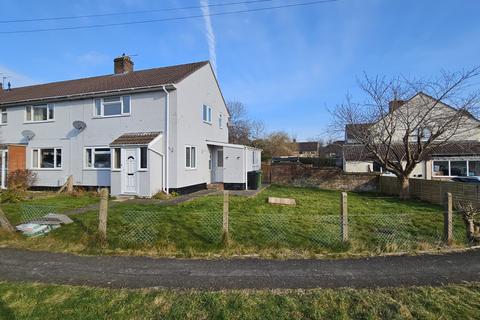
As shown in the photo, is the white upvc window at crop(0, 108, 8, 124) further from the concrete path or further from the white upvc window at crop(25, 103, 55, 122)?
the concrete path

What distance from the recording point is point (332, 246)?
6.68 m

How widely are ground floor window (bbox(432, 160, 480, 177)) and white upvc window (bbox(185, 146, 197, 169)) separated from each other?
2204 centimetres

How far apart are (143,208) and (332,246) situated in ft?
24.0

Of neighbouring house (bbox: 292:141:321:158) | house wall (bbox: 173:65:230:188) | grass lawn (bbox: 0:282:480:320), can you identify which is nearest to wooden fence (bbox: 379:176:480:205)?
grass lawn (bbox: 0:282:480:320)

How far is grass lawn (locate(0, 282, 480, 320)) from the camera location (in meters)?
3.73

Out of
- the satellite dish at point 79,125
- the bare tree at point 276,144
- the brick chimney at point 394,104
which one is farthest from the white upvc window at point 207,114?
the bare tree at point 276,144

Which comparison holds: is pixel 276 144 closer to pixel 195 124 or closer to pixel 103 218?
pixel 195 124

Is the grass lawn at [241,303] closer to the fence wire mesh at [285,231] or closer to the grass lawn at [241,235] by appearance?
the grass lawn at [241,235]

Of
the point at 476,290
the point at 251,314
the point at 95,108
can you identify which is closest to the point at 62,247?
the point at 251,314

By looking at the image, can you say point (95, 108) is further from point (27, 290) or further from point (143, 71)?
point (27, 290)

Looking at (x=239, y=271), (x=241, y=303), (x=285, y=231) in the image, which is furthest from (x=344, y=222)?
(x=241, y=303)

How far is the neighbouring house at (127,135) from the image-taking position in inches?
582

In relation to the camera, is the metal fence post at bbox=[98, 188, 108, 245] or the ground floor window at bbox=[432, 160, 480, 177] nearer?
the metal fence post at bbox=[98, 188, 108, 245]

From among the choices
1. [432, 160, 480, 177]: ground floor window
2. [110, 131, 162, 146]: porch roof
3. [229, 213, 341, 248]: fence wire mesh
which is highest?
[110, 131, 162, 146]: porch roof
